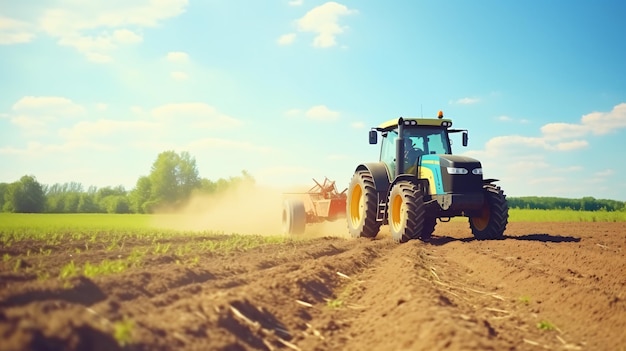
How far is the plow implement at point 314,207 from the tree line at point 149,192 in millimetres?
32531

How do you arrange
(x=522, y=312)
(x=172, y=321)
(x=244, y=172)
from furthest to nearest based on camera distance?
1. (x=244, y=172)
2. (x=522, y=312)
3. (x=172, y=321)

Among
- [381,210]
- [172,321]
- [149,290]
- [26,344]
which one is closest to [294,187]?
[381,210]

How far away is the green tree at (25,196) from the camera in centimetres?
4691

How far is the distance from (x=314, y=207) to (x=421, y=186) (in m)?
4.67

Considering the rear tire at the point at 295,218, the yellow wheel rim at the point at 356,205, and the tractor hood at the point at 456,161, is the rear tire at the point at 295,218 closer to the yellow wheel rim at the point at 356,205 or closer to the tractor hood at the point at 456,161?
the yellow wheel rim at the point at 356,205

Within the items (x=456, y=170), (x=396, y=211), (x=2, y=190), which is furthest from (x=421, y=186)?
(x=2, y=190)

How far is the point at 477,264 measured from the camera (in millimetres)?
8969

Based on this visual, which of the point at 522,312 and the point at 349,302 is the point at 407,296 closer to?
the point at 349,302

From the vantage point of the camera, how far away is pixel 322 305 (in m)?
6.20

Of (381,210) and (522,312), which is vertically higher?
(381,210)

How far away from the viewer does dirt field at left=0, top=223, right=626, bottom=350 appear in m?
3.82

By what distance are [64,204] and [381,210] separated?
169ft

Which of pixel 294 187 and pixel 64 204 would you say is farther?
pixel 64 204

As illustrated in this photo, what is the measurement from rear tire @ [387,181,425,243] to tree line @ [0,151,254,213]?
37130mm
